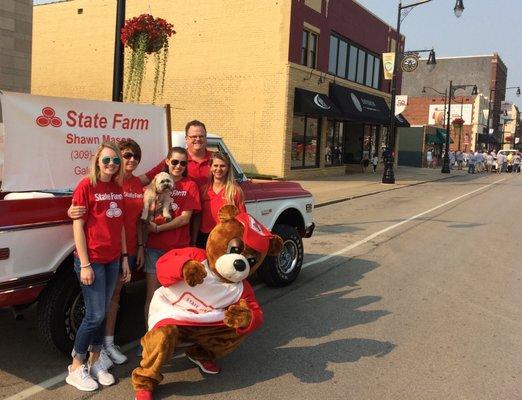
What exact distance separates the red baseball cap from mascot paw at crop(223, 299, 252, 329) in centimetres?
44

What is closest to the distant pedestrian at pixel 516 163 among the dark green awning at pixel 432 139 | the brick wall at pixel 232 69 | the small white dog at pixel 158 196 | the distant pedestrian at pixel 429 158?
the dark green awning at pixel 432 139

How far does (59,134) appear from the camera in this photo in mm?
4406

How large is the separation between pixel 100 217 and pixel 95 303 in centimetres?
60

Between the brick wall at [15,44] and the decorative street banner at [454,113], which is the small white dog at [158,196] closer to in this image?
the brick wall at [15,44]

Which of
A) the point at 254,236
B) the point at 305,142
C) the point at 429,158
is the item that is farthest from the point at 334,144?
the point at 254,236

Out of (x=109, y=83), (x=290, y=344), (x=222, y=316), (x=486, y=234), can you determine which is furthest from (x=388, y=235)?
(x=109, y=83)

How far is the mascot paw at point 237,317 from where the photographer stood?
3592 millimetres

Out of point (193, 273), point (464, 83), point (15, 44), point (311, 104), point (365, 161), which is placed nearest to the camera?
point (193, 273)

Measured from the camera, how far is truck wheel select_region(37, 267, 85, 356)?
3.94 m

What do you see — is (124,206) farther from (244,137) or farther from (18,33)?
(244,137)

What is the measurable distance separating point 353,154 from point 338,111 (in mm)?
6931

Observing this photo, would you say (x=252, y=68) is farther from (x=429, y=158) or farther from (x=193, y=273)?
(x=429, y=158)

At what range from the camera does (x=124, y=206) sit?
Answer: 12.6ft

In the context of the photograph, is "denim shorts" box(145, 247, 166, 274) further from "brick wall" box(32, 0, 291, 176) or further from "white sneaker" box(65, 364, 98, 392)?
"brick wall" box(32, 0, 291, 176)
